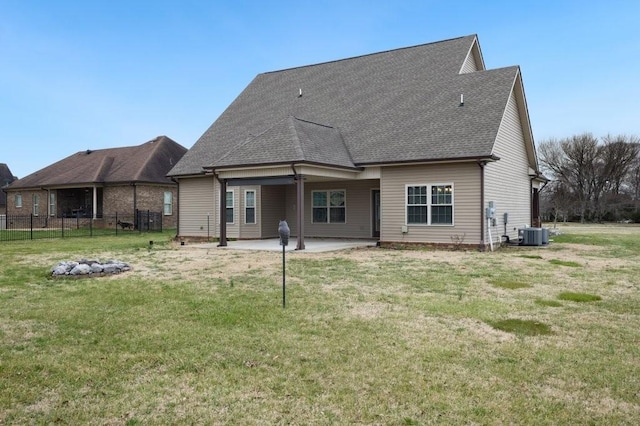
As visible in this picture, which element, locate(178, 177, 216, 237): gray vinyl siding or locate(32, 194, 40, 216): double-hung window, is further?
locate(32, 194, 40, 216): double-hung window

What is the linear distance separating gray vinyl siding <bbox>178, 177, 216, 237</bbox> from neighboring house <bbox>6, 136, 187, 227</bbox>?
8.72m

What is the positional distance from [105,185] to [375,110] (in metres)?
19.1

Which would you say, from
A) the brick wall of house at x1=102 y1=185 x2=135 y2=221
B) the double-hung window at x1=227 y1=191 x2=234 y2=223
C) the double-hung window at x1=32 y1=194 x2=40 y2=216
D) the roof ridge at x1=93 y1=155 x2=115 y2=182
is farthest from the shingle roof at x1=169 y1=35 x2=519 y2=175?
the double-hung window at x1=32 y1=194 x2=40 y2=216

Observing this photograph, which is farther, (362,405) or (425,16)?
(425,16)

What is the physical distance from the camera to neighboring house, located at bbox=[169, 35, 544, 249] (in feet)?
49.0

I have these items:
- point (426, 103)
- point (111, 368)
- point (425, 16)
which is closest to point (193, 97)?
point (425, 16)

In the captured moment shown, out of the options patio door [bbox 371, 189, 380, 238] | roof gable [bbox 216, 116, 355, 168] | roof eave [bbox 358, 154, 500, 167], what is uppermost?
roof gable [bbox 216, 116, 355, 168]

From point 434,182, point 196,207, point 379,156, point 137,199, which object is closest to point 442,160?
point 434,182

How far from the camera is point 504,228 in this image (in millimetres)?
16609

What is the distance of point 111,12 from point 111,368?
17.5 metres

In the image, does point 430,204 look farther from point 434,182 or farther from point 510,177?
point 510,177

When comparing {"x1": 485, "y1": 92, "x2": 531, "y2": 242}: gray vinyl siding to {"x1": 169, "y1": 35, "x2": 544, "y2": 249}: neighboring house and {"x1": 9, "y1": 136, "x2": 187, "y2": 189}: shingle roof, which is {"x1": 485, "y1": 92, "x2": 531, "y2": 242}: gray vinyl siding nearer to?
{"x1": 169, "y1": 35, "x2": 544, "y2": 249}: neighboring house

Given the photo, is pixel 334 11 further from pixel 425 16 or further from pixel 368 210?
pixel 368 210

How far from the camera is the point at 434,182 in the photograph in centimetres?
1524
